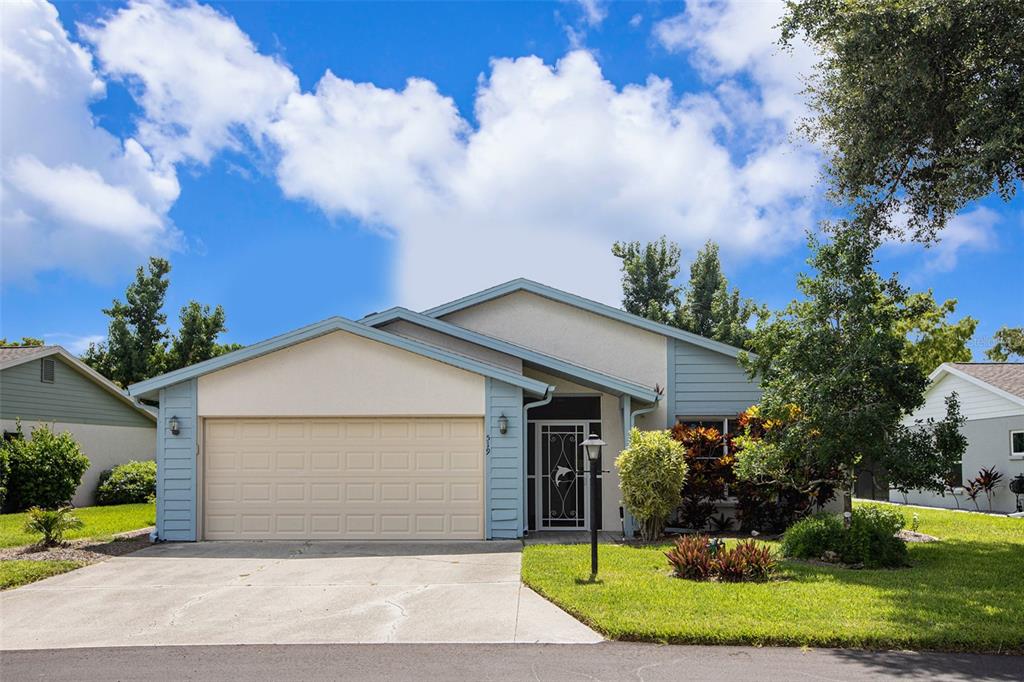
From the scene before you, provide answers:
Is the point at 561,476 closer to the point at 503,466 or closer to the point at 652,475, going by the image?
the point at 503,466

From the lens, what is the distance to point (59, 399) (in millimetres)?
24359

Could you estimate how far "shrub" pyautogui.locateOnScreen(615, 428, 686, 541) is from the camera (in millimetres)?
13984

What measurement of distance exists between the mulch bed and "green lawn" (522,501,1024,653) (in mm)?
6428

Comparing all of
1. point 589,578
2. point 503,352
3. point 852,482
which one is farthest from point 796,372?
point 503,352

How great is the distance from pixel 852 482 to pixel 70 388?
2178 cm

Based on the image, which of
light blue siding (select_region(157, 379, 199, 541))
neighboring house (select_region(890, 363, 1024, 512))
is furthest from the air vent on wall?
neighboring house (select_region(890, 363, 1024, 512))

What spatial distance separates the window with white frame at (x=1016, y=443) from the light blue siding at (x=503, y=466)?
15194 millimetres

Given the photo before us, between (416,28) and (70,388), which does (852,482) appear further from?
(70,388)

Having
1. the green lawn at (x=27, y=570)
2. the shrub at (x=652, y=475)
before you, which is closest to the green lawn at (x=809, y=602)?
the shrub at (x=652, y=475)

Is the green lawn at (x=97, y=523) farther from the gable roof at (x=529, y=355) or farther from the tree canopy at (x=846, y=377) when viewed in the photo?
the tree canopy at (x=846, y=377)

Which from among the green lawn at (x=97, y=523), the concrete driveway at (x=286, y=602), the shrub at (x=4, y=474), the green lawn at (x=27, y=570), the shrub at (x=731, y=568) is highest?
the shrub at (x=4, y=474)

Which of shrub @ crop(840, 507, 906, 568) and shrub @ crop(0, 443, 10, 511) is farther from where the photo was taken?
shrub @ crop(0, 443, 10, 511)

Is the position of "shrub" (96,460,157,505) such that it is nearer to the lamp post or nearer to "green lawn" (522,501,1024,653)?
"green lawn" (522,501,1024,653)

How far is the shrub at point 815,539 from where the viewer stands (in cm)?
1174
